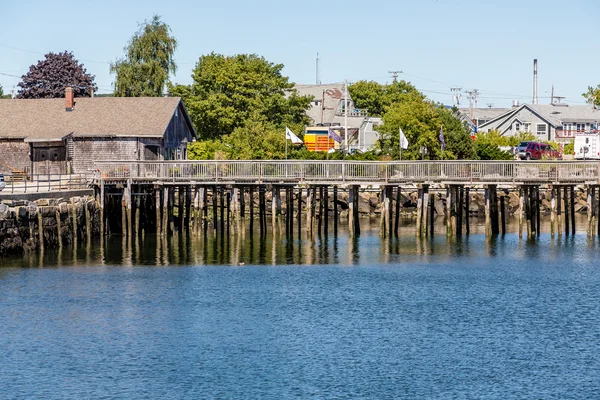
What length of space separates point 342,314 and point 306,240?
24.5 meters

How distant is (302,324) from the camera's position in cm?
3978

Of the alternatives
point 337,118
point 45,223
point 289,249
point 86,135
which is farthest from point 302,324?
point 337,118

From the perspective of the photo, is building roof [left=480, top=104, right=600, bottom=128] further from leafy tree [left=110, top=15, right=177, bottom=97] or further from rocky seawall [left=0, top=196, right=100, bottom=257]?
rocky seawall [left=0, top=196, right=100, bottom=257]

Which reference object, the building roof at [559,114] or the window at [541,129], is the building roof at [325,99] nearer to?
the building roof at [559,114]

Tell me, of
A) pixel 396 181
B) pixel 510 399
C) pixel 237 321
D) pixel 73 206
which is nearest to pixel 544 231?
pixel 396 181

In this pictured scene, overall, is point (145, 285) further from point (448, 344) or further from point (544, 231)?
point (544, 231)

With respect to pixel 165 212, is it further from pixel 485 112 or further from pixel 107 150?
pixel 485 112

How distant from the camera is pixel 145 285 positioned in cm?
4816

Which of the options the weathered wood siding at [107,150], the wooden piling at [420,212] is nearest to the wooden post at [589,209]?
the wooden piling at [420,212]

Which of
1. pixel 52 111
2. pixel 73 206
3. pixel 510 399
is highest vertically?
pixel 52 111

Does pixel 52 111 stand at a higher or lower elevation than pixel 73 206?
higher

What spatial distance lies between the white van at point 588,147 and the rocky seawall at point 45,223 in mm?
44448

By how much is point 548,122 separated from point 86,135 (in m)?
83.3

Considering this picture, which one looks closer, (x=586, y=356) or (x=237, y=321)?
(x=586, y=356)
